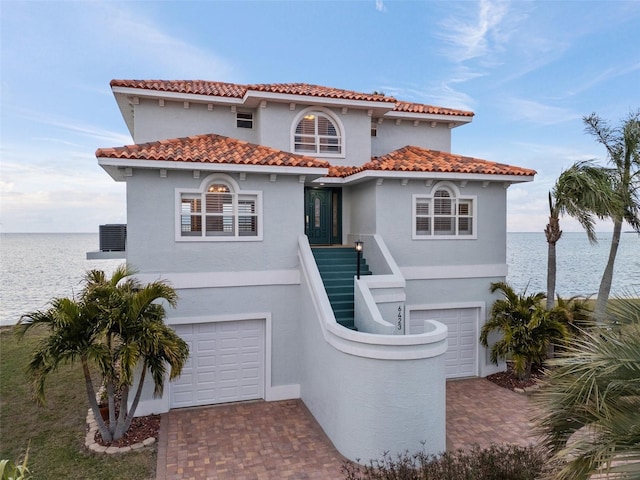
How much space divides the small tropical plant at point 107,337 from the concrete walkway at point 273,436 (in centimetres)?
157

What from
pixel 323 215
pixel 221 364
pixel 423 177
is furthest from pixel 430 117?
pixel 221 364

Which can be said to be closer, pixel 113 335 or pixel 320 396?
pixel 113 335

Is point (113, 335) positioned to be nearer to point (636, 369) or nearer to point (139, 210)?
point (139, 210)

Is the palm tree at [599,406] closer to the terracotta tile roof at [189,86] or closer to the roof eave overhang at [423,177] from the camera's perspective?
the roof eave overhang at [423,177]

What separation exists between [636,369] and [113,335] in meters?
9.02

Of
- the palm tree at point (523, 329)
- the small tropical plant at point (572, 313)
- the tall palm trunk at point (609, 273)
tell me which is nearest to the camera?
the palm tree at point (523, 329)

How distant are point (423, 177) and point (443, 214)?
1.60 meters

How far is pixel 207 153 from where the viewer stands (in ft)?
37.0

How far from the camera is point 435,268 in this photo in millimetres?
13016

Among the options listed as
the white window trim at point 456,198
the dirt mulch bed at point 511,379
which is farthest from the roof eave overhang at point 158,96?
the dirt mulch bed at point 511,379

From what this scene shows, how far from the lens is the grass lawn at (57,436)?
25.8 ft

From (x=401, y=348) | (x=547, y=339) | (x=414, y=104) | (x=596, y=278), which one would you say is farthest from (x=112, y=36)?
(x=596, y=278)

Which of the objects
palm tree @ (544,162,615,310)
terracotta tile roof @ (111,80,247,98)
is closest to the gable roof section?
palm tree @ (544,162,615,310)

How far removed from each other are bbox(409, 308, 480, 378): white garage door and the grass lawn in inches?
364
